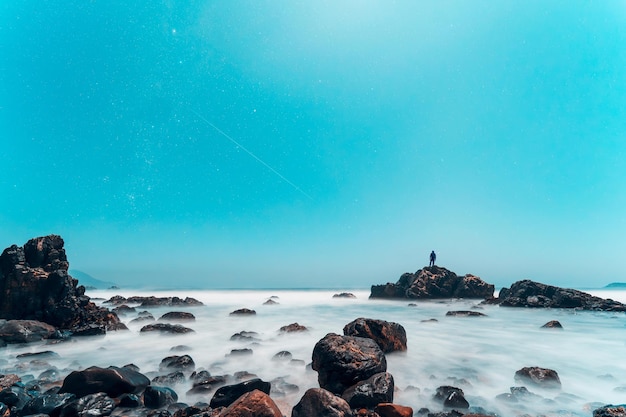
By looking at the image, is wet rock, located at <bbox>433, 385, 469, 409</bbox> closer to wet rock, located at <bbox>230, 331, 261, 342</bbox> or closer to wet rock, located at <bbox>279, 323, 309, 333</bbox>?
wet rock, located at <bbox>230, 331, 261, 342</bbox>

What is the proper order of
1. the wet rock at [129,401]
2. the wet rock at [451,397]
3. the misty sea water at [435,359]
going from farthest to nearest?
the misty sea water at [435,359], the wet rock at [451,397], the wet rock at [129,401]

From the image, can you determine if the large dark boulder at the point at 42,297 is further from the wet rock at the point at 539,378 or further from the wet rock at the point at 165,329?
the wet rock at the point at 539,378

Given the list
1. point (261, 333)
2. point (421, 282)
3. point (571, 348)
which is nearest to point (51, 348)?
point (261, 333)

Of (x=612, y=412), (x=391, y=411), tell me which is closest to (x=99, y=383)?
(x=391, y=411)

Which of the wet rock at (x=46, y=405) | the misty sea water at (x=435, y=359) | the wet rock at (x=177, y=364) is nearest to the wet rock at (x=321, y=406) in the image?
the misty sea water at (x=435, y=359)

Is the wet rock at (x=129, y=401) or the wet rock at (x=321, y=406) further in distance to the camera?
the wet rock at (x=129, y=401)

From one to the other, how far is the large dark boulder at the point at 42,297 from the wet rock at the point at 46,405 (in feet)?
33.5

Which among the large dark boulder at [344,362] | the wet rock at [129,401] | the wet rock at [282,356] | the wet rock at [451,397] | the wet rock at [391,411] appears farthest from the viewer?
the wet rock at [282,356]

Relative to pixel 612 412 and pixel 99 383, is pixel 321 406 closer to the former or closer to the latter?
pixel 99 383

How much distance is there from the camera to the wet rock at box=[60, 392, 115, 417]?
5699mm

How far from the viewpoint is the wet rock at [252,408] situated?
4926 millimetres

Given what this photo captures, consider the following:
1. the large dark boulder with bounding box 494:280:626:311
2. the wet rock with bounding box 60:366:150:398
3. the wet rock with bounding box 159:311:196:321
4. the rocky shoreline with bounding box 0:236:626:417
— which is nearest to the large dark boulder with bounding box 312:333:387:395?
the rocky shoreline with bounding box 0:236:626:417

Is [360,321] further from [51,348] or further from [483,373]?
[51,348]

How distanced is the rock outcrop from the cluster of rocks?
3082cm
